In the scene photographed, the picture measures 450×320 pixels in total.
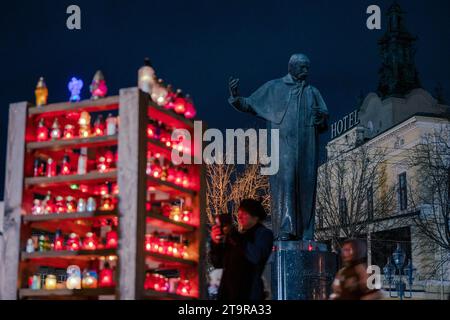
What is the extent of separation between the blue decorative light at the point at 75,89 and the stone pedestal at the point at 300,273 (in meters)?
4.36

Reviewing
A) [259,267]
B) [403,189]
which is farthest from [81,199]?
[403,189]

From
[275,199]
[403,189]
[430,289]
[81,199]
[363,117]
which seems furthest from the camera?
[363,117]

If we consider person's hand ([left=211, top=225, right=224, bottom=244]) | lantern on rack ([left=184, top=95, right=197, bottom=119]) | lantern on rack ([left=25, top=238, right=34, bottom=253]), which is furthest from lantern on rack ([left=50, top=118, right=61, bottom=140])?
person's hand ([left=211, top=225, right=224, bottom=244])

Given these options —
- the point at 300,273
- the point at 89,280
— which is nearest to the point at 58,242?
the point at 89,280

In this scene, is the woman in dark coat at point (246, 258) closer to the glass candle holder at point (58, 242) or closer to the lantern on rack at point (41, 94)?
the glass candle holder at point (58, 242)

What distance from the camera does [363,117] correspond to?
48.9m

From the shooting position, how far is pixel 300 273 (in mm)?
10195

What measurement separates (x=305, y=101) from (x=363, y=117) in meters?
38.9

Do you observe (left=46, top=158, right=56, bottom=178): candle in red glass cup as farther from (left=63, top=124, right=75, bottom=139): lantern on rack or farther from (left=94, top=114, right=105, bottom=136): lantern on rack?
(left=94, top=114, right=105, bottom=136): lantern on rack

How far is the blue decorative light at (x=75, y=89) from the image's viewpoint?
692cm

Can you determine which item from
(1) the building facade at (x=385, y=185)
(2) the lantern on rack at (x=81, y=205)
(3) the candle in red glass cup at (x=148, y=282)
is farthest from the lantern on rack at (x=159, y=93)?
(1) the building facade at (x=385, y=185)

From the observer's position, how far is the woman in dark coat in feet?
21.1

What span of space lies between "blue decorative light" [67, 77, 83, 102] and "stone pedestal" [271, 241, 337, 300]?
436cm
